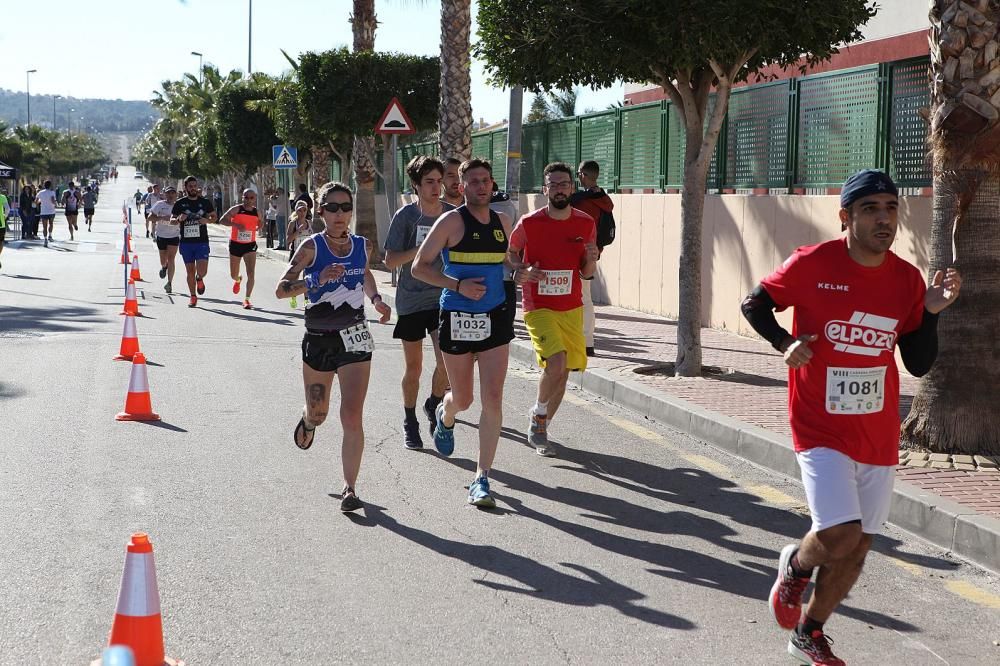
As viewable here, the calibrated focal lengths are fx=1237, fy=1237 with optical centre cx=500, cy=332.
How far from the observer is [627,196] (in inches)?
721

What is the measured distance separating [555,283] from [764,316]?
134 inches

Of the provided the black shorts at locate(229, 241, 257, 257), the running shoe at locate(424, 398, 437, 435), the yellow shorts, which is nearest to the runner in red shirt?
the yellow shorts

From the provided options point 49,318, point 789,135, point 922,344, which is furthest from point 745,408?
point 49,318

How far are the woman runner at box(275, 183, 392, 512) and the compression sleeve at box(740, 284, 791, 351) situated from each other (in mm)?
2528

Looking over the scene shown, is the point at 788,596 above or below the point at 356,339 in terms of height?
below

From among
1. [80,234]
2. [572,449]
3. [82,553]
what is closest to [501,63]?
[572,449]

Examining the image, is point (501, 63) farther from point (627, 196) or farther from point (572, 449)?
point (627, 196)

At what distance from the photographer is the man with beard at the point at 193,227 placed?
59.7 ft

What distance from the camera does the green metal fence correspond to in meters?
12.1

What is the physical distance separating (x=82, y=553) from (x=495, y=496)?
7.70 feet

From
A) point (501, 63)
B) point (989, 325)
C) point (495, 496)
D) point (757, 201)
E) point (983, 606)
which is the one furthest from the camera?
point (757, 201)

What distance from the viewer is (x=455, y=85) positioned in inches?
829

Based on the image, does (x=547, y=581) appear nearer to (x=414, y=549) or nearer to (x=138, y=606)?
(x=414, y=549)

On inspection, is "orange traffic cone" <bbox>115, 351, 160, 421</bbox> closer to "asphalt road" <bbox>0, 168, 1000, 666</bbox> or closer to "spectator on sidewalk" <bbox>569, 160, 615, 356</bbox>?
"asphalt road" <bbox>0, 168, 1000, 666</bbox>
